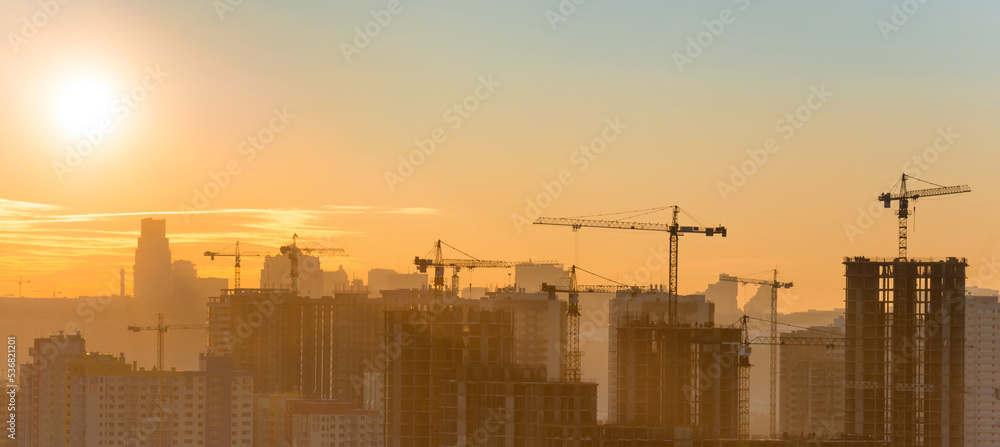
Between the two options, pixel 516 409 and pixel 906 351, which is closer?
pixel 516 409

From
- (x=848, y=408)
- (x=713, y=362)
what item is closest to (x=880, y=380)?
(x=848, y=408)

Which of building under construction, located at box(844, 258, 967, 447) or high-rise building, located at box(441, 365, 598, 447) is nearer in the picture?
high-rise building, located at box(441, 365, 598, 447)

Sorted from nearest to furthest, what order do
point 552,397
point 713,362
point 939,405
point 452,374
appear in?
point 552,397
point 452,374
point 939,405
point 713,362

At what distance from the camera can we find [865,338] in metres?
190

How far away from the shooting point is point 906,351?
18762 cm

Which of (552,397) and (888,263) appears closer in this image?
(552,397)

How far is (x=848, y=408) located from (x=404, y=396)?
58304mm

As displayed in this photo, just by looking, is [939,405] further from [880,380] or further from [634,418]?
[634,418]

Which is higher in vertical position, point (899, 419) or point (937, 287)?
point (937, 287)

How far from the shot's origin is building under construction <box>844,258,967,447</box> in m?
185

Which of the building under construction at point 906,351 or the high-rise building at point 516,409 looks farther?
the building under construction at point 906,351

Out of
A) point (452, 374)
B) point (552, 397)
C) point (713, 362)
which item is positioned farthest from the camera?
point (713, 362)

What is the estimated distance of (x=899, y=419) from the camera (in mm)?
185375

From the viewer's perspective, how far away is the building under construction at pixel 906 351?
18512 centimetres
